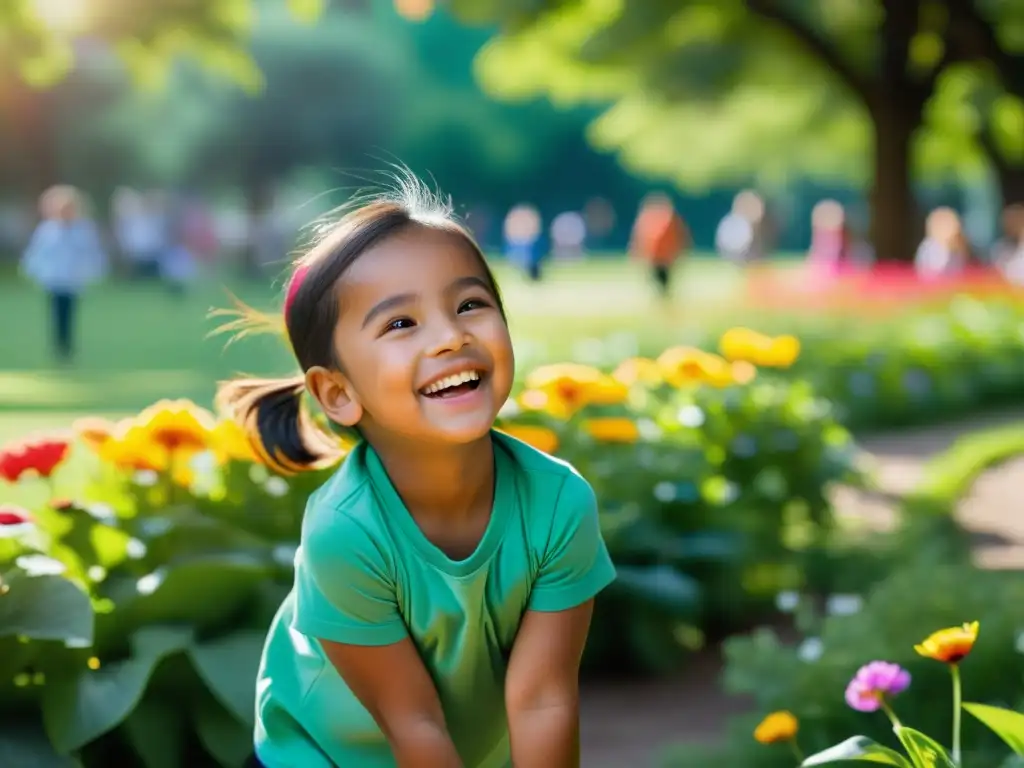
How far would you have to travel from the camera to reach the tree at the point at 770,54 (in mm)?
18797

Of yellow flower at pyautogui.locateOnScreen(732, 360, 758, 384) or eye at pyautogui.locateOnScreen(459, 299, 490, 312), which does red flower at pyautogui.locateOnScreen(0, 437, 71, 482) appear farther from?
yellow flower at pyautogui.locateOnScreen(732, 360, 758, 384)

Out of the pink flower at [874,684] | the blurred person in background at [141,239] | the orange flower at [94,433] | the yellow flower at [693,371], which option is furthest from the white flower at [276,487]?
the blurred person in background at [141,239]

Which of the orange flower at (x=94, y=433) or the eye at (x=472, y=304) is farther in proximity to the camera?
the orange flower at (x=94, y=433)

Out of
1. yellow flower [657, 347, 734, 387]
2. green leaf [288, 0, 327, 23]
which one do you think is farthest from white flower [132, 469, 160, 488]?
green leaf [288, 0, 327, 23]

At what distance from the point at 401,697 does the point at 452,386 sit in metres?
0.44

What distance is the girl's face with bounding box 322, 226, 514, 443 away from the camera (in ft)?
7.16

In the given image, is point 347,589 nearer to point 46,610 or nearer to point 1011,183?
point 46,610

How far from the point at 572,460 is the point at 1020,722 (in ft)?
9.01

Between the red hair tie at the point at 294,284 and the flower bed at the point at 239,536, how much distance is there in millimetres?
846

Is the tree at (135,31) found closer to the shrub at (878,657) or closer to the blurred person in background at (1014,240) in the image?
the blurred person in background at (1014,240)

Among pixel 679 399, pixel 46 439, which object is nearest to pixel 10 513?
pixel 46 439

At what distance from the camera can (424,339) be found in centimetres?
218

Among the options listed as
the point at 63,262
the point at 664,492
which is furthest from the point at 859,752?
the point at 63,262

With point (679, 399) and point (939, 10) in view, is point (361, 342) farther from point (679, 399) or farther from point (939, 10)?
point (939, 10)
